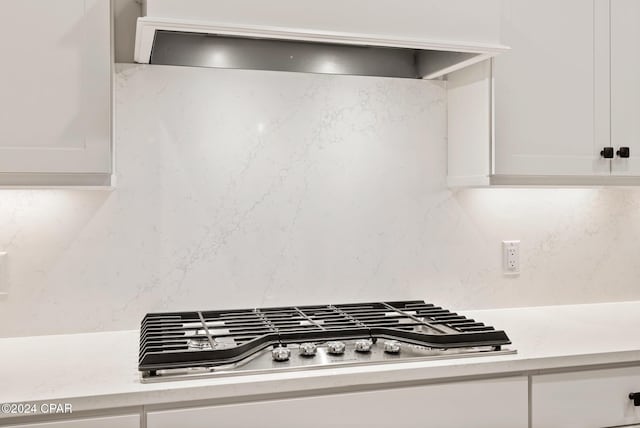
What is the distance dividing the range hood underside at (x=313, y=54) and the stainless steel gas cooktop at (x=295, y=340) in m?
0.78

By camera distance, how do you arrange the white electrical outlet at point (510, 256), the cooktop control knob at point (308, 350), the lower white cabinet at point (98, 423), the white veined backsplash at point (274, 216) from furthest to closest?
1. the white electrical outlet at point (510, 256)
2. the white veined backsplash at point (274, 216)
3. the cooktop control knob at point (308, 350)
4. the lower white cabinet at point (98, 423)

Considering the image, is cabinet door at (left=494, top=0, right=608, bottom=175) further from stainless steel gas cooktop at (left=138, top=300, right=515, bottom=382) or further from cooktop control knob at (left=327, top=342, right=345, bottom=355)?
cooktop control knob at (left=327, top=342, right=345, bottom=355)

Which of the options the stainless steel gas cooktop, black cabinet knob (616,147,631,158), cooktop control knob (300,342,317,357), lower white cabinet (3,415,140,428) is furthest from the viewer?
black cabinet knob (616,147,631,158)

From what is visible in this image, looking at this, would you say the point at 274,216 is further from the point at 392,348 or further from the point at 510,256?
the point at 510,256

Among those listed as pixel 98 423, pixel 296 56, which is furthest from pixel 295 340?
pixel 296 56

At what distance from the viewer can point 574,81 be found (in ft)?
6.63

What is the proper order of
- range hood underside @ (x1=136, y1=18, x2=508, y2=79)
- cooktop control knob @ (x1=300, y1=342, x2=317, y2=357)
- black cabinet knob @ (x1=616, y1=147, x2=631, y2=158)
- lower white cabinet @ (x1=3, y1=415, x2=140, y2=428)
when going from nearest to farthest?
lower white cabinet @ (x1=3, y1=415, x2=140, y2=428) < cooktop control knob @ (x1=300, y1=342, x2=317, y2=357) < range hood underside @ (x1=136, y1=18, x2=508, y2=79) < black cabinet knob @ (x1=616, y1=147, x2=631, y2=158)

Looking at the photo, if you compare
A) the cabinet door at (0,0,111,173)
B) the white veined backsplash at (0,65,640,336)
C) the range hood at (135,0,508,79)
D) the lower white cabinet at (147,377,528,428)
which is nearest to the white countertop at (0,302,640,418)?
the lower white cabinet at (147,377,528,428)

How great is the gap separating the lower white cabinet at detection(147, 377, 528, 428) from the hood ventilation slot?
97 centimetres

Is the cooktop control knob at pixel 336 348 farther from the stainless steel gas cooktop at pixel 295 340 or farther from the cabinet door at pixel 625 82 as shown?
the cabinet door at pixel 625 82

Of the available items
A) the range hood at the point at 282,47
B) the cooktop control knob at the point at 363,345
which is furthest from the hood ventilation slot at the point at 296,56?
the cooktop control knob at the point at 363,345

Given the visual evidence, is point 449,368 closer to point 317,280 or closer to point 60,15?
point 317,280

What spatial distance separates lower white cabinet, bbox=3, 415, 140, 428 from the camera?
4.24ft

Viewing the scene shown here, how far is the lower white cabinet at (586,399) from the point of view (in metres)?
1.62
